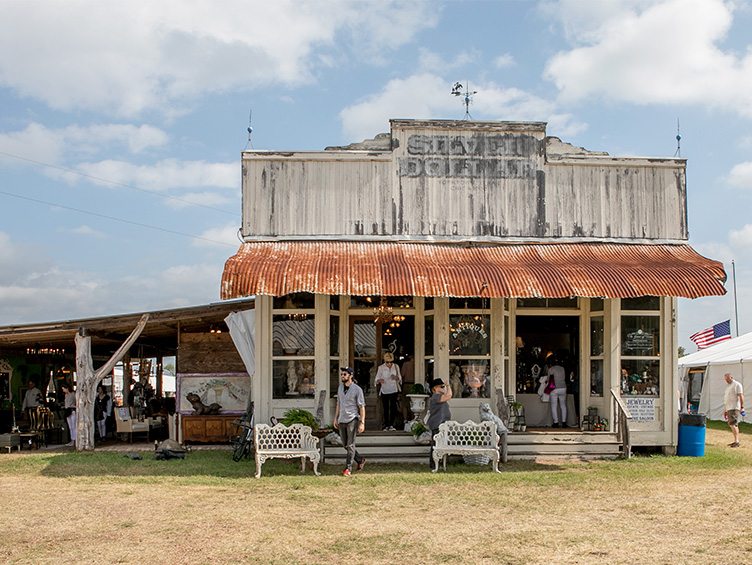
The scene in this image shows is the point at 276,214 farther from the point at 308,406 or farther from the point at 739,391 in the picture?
the point at 739,391

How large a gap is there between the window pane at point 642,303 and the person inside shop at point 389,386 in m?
4.36

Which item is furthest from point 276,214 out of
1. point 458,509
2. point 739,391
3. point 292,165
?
point 739,391

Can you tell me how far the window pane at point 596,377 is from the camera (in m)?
16.1

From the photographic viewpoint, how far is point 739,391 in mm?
18625

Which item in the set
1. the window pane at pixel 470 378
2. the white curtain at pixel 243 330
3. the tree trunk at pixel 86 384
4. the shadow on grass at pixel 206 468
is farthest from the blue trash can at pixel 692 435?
the tree trunk at pixel 86 384

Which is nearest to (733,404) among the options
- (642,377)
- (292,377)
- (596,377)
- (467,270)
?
(642,377)

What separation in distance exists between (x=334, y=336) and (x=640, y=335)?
5.61 meters

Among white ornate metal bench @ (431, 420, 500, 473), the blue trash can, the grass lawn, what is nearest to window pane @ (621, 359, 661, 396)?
the blue trash can

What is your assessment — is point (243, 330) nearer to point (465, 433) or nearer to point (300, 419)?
point (300, 419)

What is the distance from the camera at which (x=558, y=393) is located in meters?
16.7

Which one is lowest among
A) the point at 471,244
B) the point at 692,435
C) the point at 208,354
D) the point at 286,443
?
the point at 692,435

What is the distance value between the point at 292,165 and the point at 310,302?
2.58 metres

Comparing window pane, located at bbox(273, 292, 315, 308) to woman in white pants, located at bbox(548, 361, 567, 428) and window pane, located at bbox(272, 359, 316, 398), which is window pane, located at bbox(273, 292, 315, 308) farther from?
woman in white pants, located at bbox(548, 361, 567, 428)

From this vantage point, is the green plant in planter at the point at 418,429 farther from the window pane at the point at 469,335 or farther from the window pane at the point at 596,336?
the window pane at the point at 596,336
